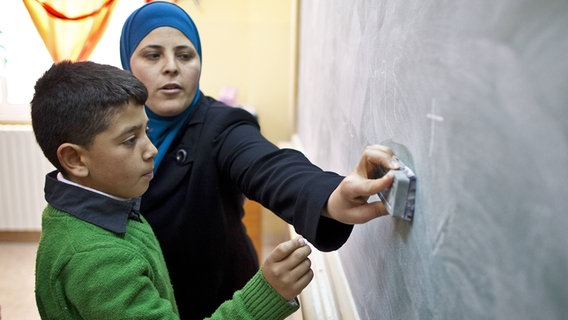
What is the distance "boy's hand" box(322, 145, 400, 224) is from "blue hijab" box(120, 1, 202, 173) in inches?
19.5

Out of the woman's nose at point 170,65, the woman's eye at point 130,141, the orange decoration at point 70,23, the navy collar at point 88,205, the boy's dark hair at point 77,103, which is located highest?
the orange decoration at point 70,23

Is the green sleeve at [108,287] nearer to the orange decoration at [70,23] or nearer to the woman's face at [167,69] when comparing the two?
the woman's face at [167,69]

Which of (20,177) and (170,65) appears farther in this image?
(20,177)

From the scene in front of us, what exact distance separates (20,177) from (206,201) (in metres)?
2.33

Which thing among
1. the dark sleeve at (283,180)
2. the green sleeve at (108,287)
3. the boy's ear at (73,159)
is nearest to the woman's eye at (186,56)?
the dark sleeve at (283,180)

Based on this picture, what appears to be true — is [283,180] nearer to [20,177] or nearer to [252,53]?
[252,53]

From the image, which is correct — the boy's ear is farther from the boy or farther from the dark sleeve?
the dark sleeve

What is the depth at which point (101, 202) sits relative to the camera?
0.72m

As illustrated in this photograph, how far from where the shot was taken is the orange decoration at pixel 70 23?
263cm

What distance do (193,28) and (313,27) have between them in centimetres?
59

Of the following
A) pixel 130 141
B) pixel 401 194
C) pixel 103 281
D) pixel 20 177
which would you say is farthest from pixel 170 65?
pixel 20 177

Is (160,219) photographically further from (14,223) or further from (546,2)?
(14,223)

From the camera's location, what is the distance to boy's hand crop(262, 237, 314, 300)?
0.71m

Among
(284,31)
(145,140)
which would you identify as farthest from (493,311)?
(284,31)
